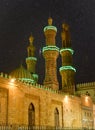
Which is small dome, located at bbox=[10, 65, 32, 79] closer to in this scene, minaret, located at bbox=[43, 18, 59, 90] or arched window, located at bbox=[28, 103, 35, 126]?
minaret, located at bbox=[43, 18, 59, 90]

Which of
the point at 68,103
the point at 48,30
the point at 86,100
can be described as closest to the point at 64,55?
the point at 48,30

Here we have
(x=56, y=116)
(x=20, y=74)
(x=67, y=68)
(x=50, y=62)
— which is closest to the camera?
(x=56, y=116)

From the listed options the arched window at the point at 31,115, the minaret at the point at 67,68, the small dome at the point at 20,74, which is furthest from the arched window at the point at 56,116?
the minaret at the point at 67,68

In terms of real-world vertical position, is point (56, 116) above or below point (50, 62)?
below

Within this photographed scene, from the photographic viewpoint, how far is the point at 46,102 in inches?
972

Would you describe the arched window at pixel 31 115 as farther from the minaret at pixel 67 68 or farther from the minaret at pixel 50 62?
the minaret at pixel 67 68

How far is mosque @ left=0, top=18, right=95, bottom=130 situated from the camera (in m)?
20.4

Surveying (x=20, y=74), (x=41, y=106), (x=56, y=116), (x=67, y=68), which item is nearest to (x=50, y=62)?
(x=67, y=68)

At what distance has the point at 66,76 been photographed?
39.8m

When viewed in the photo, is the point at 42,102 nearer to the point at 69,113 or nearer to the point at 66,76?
the point at 69,113

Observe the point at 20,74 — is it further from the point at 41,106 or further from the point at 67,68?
the point at 67,68

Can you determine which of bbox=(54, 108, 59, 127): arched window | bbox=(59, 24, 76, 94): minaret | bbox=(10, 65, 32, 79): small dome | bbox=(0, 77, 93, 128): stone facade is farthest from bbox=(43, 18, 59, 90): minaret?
bbox=(54, 108, 59, 127): arched window

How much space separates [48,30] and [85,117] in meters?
12.5

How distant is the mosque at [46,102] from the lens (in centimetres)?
2038
